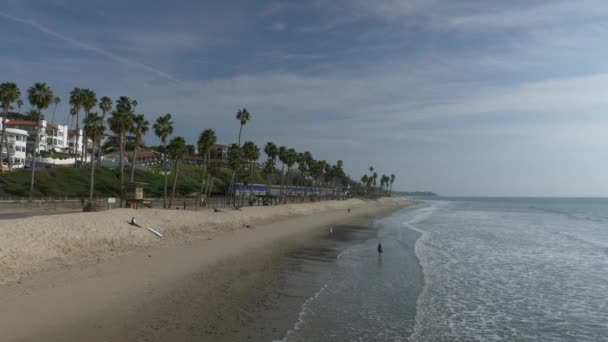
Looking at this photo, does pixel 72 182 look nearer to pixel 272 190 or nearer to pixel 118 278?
pixel 272 190

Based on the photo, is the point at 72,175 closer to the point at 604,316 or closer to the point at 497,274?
the point at 497,274

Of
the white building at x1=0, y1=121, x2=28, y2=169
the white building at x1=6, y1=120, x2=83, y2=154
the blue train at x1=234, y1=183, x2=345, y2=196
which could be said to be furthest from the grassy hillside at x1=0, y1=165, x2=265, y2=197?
the white building at x1=6, y1=120, x2=83, y2=154

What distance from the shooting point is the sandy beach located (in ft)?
36.5

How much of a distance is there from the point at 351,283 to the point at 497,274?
8.58 m

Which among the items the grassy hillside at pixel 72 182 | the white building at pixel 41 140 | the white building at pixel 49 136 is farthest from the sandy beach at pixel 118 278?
the white building at pixel 49 136

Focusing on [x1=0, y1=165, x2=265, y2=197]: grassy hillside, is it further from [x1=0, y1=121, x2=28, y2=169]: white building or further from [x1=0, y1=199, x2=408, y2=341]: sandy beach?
[x1=0, y1=199, x2=408, y2=341]: sandy beach

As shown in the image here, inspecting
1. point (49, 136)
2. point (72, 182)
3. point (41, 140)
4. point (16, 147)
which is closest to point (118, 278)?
point (72, 182)

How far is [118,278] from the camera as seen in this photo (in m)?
16.2

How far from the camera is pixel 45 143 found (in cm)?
11388

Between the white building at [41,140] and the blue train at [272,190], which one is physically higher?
the white building at [41,140]

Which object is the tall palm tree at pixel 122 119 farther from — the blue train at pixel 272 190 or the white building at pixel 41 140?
the white building at pixel 41 140

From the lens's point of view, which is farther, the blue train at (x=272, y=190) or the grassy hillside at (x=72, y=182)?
the blue train at (x=272, y=190)

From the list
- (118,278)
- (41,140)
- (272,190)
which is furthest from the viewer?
(272,190)

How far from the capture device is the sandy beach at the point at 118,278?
36.5 feet
